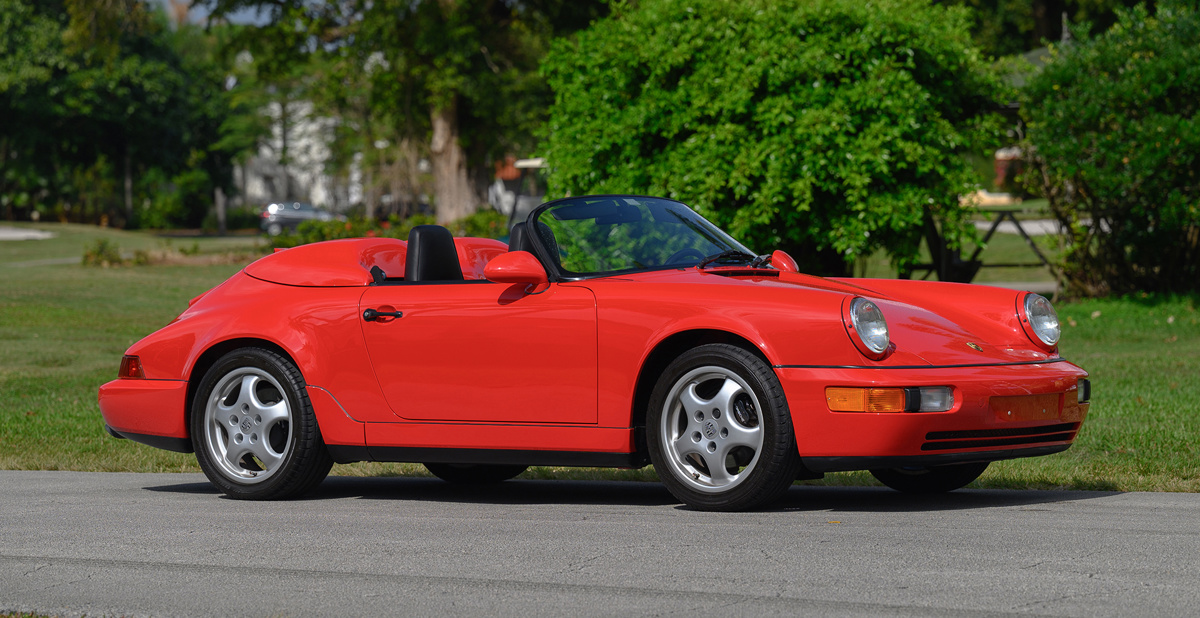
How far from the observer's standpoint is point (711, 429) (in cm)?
548

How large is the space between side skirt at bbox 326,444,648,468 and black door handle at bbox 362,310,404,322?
58 cm

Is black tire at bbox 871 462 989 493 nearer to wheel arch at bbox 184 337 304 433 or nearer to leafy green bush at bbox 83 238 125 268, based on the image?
wheel arch at bbox 184 337 304 433

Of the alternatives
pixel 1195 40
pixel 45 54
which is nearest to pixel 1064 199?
pixel 1195 40

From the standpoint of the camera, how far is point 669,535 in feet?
16.5

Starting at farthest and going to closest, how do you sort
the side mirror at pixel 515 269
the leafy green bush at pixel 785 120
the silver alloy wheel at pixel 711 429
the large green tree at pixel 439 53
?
the large green tree at pixel 439 53, the leafy green bush at pixel 785 120, the side mirror at pixel 515 269, the silver alloy wheel at pixel 711 429

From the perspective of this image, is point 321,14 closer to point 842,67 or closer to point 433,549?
point 842,67

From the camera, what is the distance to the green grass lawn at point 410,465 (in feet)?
23.7

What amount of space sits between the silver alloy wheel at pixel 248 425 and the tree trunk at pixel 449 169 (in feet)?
79.7

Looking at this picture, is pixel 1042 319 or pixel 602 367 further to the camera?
pixel 1042 319

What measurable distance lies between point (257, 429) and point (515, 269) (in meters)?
1.61

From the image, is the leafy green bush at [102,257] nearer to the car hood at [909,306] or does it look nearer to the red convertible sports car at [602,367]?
the red convertible sports car at [602,367]

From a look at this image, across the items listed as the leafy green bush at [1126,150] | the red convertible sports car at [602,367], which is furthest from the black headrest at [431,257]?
the leafy green bush at [1126,150]

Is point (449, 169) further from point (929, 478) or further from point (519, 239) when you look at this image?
point (929, 478)

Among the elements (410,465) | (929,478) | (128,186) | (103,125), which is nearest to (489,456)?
(929,478)
